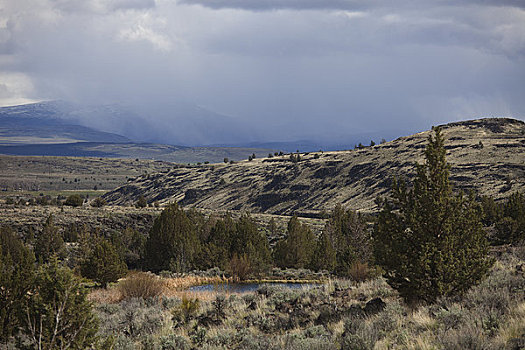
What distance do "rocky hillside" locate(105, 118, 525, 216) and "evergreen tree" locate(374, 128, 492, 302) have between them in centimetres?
7787

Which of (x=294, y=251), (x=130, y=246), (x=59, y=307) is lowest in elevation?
(x=130, y=246)

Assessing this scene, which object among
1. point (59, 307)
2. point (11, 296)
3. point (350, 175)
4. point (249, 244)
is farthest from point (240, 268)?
point (350, 175)

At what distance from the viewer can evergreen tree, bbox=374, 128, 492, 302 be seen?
1268 cm

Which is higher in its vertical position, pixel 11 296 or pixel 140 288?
pixel 11 296

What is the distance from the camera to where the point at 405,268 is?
12.8 meters

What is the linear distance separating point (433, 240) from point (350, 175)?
361 ft

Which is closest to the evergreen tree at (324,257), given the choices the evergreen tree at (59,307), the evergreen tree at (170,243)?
the evergreen tree at (170,243)

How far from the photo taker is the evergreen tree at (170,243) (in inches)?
1476

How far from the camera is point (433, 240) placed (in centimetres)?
1309

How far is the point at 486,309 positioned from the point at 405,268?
2.51 metres

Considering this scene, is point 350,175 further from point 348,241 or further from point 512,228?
point 512,228

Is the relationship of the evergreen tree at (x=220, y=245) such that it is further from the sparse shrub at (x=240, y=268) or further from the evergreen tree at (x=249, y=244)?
the sparse shrub at (x=240, y=268)

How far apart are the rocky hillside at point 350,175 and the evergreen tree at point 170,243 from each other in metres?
64.5

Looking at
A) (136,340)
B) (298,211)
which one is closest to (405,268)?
(136,340)
